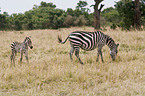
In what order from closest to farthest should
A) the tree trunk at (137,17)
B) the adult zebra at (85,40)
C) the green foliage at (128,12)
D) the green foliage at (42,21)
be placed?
the adult zebra at (85,40)
the tree trunk at (137,17)
the green foliage at (128,12)
the green foliage at (42,21)

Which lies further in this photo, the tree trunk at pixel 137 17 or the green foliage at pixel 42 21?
the green foliage at pixel 42 21

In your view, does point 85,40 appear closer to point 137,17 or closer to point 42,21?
point 137,17

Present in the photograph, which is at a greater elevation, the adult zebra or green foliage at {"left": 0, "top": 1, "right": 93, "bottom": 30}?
green foliage at {"left": 0, "top": 1, "right": 93, "bottom": 30}

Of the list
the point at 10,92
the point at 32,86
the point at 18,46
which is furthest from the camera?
the point at 18,46

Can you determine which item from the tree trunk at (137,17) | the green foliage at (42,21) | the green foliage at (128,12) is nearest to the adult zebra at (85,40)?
the tree trunk at (137,17)

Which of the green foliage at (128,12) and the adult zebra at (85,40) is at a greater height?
the green foliage at (128,12)

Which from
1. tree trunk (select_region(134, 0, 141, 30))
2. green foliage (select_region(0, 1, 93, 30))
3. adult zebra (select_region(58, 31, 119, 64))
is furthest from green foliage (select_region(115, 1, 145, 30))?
green foliage (select_region(0, 1, 93, 30))

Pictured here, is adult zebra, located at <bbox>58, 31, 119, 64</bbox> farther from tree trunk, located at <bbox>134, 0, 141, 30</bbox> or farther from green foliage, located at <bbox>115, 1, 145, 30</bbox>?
green foliage, located at <bbox>115, 1, 145, 30</bbox>

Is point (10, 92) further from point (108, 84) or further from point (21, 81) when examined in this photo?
point (108, 84)

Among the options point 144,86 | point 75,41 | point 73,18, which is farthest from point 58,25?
point 144,86

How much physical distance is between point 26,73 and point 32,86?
1.06 m

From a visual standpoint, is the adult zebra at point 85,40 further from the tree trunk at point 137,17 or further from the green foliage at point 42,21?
the green foliage at point 42,21

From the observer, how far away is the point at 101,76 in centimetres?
575

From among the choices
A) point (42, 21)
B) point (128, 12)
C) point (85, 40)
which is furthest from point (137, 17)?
point (42, 21)
